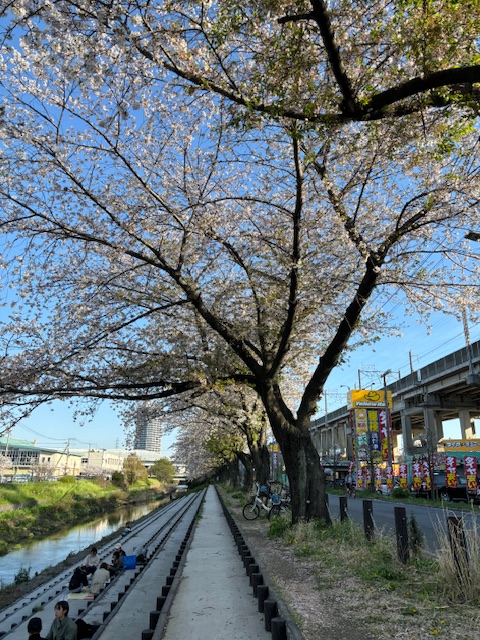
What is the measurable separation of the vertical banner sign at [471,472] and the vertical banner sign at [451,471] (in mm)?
2038

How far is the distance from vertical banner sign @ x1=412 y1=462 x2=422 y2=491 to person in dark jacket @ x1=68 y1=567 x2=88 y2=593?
25.3 m

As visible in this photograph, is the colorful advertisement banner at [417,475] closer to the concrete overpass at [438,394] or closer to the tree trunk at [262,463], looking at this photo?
the concrete overpass at [438,394]

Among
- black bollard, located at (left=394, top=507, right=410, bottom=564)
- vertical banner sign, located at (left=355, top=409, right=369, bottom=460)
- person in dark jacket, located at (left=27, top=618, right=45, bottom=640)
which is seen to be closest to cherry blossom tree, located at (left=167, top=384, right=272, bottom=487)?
person in dark jacket, located at (left=27, top=618, right=45, bottom=640)

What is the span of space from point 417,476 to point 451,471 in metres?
3.65

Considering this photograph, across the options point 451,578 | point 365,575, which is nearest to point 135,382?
point 365,575

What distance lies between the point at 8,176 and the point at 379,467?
4280cm

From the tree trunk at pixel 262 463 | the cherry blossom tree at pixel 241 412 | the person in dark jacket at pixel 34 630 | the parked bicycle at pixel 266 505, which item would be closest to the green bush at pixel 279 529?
the parked bicycle at pixel 266 505

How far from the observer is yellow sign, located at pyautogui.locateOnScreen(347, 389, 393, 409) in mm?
47500

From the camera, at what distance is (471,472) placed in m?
26.2

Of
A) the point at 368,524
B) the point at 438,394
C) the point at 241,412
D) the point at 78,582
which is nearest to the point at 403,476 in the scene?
the point at 438,394

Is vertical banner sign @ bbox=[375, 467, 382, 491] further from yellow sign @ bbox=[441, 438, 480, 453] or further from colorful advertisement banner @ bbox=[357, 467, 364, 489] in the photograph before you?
yellow sign @ bbox=[441, 438, 480, 453]

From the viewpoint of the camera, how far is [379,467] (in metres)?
43.6

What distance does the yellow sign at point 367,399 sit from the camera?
47500 millimetres

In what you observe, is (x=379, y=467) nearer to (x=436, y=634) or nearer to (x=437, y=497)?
(x=437, y=497)
